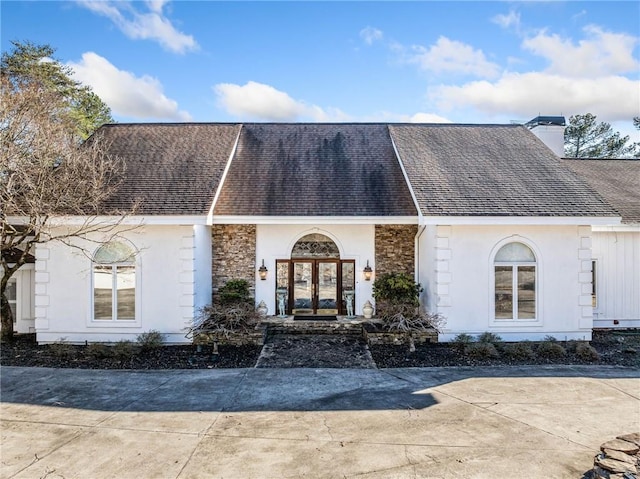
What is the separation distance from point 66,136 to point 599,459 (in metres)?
14.5

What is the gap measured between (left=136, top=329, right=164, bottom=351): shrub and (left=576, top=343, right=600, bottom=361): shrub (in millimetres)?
11266

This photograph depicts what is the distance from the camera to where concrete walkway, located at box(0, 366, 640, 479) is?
16.5 ft

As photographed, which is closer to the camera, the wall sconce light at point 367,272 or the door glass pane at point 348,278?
the wall sconce light at point 367,272

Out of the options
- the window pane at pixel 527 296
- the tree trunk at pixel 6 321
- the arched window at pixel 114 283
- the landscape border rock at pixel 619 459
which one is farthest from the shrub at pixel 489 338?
the tree trunk at pixel 6 321

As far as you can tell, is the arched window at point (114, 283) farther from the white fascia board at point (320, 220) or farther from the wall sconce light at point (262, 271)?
the wall sconce light at point (262, 271)

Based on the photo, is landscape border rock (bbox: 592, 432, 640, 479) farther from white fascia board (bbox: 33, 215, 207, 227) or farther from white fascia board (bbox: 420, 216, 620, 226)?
white fascia board (bbox: 33, 215, 207, 227)

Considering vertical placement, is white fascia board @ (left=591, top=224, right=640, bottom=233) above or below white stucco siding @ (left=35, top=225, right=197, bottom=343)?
above

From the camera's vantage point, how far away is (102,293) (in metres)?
11.3

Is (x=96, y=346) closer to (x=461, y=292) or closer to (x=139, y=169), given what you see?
(x=139, y=169)

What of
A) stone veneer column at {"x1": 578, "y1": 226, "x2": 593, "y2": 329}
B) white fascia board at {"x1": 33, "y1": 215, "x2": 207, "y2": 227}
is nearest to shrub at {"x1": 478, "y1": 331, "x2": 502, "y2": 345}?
stone veneer column at {"x1": 578, "y1": 226, "x2": 593, "y2": 329}

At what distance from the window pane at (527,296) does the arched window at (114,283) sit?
11.2 m

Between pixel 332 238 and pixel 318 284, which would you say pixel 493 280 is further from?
pixel 318 284

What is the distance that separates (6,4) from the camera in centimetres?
1095

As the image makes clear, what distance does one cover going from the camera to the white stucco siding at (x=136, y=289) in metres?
11.2
